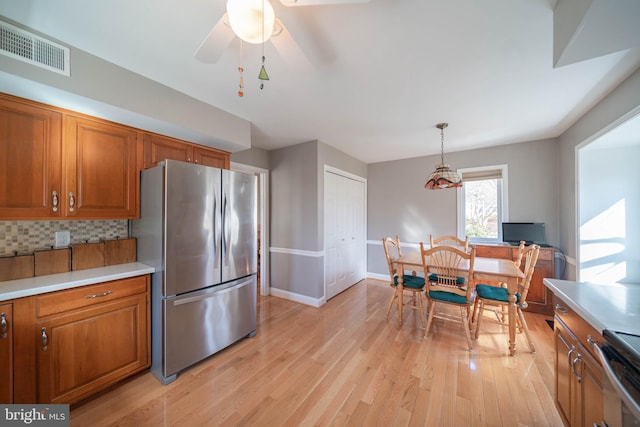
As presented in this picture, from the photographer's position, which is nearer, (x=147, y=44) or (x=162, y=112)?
(x=147, y=44)

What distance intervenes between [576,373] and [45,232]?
366 cm

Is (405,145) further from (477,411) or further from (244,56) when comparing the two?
(477,411)

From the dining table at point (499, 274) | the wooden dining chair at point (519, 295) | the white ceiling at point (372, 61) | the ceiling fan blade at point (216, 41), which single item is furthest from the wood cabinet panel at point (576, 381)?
the ceiling fan blade at point (216, 41)

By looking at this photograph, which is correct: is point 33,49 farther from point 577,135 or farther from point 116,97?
point 577,135

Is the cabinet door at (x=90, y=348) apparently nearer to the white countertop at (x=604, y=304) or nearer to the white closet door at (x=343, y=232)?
the white closet door at (x=343, y=232)

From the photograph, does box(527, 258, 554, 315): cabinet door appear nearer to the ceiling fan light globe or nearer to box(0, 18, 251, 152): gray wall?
the ceiling fan light globe

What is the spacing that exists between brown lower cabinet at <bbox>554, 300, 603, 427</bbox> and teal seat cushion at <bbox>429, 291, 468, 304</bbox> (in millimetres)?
924

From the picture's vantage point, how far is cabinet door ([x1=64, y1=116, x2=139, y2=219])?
1710mm

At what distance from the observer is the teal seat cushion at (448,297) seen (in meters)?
2.34

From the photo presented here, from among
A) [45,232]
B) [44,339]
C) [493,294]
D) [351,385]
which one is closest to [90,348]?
[44,339]

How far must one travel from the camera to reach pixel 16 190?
4.89 feet

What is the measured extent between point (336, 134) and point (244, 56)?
1.78 meters

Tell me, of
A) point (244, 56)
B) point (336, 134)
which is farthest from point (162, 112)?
point (336, 134)

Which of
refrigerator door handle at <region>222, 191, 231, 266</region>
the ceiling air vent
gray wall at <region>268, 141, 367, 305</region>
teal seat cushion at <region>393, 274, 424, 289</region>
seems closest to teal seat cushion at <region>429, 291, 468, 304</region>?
teal seat cushion at <region>393, 274, 424, 289</region>
